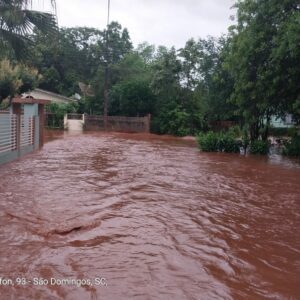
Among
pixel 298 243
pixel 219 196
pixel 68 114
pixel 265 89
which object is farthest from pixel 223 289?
pixel 68 114

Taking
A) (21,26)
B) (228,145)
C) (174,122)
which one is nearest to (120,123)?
(174,122)

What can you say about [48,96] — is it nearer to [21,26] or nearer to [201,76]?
[201,76]

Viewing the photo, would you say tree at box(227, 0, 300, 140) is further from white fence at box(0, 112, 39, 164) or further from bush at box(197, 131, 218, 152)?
white fence at box(0, 112, 39, 164)

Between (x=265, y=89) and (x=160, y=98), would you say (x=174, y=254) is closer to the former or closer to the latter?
(x=265, y=89)

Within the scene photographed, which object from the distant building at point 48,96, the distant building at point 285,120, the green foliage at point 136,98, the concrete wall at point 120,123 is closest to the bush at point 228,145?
the distant building at point 285,120

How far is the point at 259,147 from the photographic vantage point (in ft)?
62.3

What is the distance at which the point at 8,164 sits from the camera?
12.7 m

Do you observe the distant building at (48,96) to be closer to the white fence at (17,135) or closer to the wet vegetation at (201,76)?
the wet vegetation at (201,76)

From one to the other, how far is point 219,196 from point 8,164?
287 inches

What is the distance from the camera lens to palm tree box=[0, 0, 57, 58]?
9.12m

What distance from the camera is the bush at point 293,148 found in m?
18.7

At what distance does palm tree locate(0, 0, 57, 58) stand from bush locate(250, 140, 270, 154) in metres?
12.4

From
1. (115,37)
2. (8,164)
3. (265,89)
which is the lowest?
(8,164)

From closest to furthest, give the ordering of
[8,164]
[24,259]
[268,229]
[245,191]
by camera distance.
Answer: [24,259], [268,229], [245,191], [8,164]
